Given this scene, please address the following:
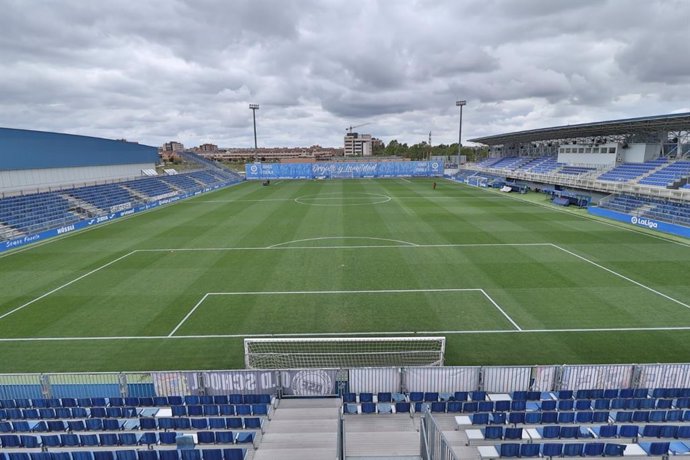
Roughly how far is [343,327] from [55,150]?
47640 mm

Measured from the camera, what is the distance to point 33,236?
31969mm

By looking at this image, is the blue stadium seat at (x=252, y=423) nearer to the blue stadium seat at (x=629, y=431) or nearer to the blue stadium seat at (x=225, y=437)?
the blue stadium seat at (x=225, y=437)

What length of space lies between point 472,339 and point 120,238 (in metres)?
29.9

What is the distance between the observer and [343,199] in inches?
2153

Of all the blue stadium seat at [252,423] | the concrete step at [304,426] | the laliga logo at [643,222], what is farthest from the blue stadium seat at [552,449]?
the laliga logo at [643,222]

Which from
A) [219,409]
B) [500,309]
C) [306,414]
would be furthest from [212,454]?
[500,309]

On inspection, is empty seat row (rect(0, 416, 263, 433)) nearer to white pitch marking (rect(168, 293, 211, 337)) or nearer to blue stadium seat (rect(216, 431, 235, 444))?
blue stadium seat (rect(216, 431, 235, 444))

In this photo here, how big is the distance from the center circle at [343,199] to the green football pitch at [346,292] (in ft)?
47.7

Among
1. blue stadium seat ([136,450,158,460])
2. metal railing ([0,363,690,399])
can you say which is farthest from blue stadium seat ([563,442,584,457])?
blue stadium seat ([136,450,158,460])

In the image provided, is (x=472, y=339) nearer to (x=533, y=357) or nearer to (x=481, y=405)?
(x=533, y=357)

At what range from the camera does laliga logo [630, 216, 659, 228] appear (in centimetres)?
3285

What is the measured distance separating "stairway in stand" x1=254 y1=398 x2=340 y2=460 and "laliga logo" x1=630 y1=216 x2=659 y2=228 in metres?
34.4

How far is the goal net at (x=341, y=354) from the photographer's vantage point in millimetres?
13586

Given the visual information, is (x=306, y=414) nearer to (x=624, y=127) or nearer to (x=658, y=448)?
(x=658, y=448)
